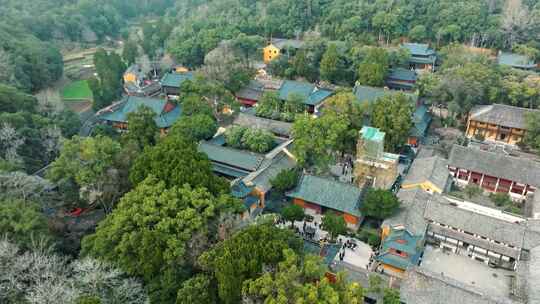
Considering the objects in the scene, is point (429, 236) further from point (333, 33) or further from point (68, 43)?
point (68, 43)

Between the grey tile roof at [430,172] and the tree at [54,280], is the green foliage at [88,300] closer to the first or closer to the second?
the tree at [54,280]

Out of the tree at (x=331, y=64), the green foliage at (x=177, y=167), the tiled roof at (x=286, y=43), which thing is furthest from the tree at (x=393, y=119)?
the tiled roof at (x=286, y=43)

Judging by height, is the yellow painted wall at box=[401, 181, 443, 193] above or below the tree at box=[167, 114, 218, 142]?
below

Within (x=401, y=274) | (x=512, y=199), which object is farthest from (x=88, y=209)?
(x=512, y=199)

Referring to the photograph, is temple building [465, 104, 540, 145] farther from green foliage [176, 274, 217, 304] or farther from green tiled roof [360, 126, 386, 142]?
green foliage [176, 274, 217, 304]

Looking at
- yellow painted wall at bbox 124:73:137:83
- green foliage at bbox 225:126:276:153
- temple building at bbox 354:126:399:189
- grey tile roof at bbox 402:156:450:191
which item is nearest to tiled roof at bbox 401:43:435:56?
grey tile roof at bbox 402:156:450:191

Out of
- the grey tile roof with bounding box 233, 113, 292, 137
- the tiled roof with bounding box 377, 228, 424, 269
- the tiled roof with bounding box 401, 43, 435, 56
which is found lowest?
the tiled roof with bounding box 377, 228, 424, 269
